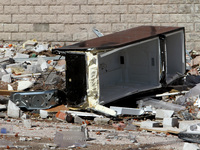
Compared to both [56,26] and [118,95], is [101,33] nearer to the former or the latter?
[56,26]

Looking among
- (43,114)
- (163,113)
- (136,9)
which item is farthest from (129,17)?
(43,114)

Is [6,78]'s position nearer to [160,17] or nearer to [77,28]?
[77,28]

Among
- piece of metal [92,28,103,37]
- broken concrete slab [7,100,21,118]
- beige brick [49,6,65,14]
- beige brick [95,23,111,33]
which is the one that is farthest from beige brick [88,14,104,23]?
broken concrete slab [7,100,21,118]

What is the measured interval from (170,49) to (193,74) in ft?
6.35

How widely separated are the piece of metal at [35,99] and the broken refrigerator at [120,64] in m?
0.54

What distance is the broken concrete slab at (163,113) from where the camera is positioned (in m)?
9.28

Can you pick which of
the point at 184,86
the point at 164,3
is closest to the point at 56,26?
the point at 164,3

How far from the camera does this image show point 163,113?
366 inches

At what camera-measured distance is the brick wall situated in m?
15.8

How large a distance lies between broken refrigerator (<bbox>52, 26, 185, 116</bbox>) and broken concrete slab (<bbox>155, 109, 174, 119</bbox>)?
3.85 feet

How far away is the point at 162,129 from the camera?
8227mm

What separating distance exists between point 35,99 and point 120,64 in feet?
11.3

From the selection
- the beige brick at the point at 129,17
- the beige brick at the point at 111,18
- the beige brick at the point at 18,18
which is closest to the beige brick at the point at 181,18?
the beige brick at the point at 129,17

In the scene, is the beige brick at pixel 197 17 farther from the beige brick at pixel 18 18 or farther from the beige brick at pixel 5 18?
the beige brick at pixel 5 18
